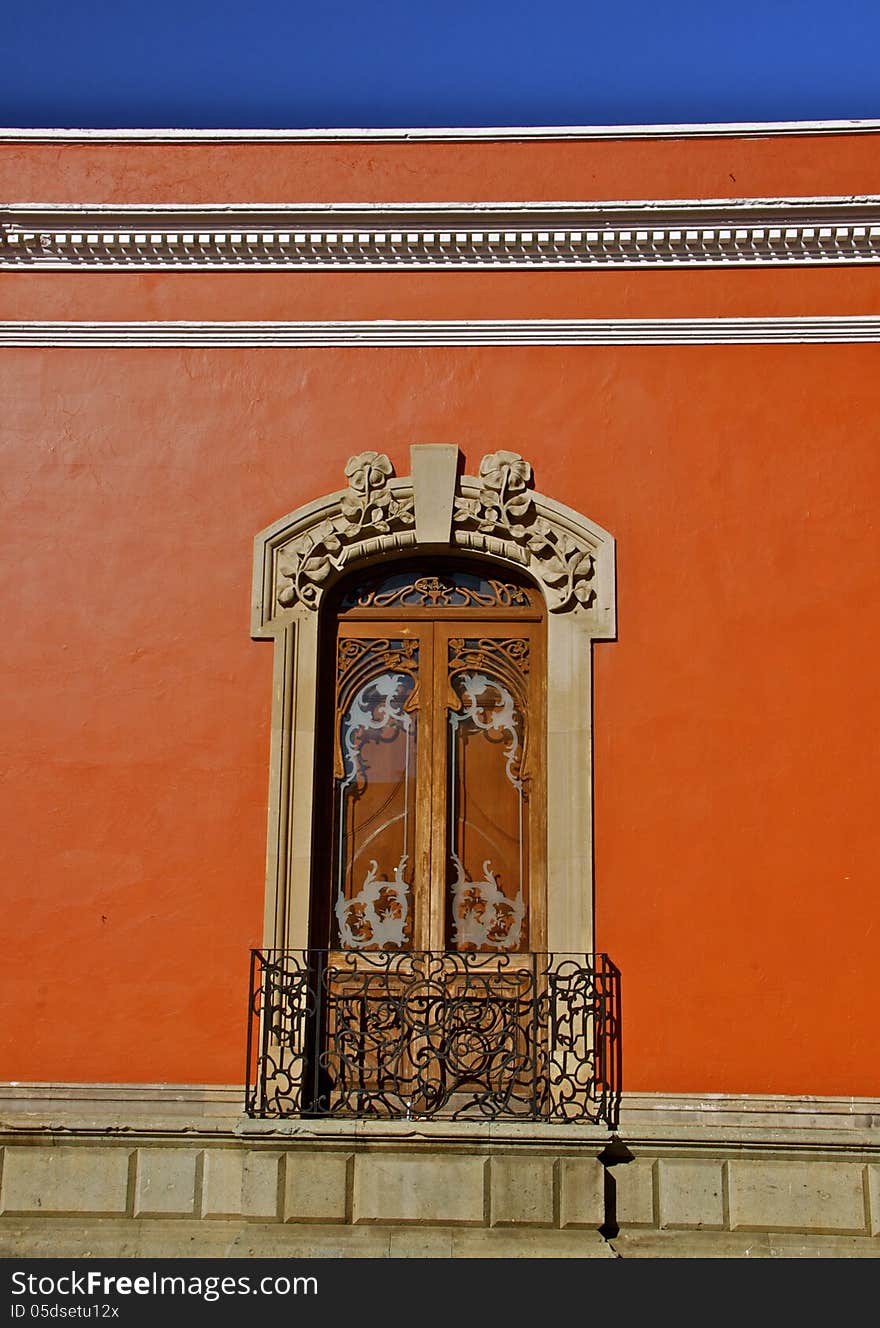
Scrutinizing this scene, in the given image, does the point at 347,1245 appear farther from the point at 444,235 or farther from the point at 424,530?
the point at 444,235

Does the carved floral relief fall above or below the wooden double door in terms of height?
above

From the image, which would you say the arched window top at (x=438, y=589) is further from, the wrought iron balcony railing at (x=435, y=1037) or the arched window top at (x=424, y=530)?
the wrought iron balcony railing at (x=435, y=1037)

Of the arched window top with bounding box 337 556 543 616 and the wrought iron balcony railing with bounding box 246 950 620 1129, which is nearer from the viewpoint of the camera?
the wrought iron balcony railing with bounding box 246 950 620 1129

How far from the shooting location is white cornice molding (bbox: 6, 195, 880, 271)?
352 inches

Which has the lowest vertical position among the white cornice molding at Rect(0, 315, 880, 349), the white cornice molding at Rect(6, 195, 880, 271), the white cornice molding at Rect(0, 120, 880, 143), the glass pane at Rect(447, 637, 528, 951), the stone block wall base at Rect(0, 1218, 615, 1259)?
the stone block wall base at Rect(0, 1218, 615, 1259)

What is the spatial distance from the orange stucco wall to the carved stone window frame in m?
0.12

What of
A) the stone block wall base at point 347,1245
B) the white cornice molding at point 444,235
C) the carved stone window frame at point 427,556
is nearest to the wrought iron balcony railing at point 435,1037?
the carved stone window frame at point 427,556

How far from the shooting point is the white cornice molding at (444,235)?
8953 mm

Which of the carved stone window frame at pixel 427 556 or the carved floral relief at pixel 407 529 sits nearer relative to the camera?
the carved stone window frame at pixel 427 556

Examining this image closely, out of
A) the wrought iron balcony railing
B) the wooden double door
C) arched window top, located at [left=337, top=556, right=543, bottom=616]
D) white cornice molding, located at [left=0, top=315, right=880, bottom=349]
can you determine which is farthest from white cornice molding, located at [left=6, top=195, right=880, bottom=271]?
the wrought iron balcony railing

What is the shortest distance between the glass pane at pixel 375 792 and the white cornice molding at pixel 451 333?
70.6 inches

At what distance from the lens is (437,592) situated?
29.6 feet

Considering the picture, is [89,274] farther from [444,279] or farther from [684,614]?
[684,614]

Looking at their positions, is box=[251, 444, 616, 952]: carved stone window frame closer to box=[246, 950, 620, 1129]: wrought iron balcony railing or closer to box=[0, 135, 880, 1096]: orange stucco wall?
box=[0, 135, 880, 1096]: orange stucco wall
